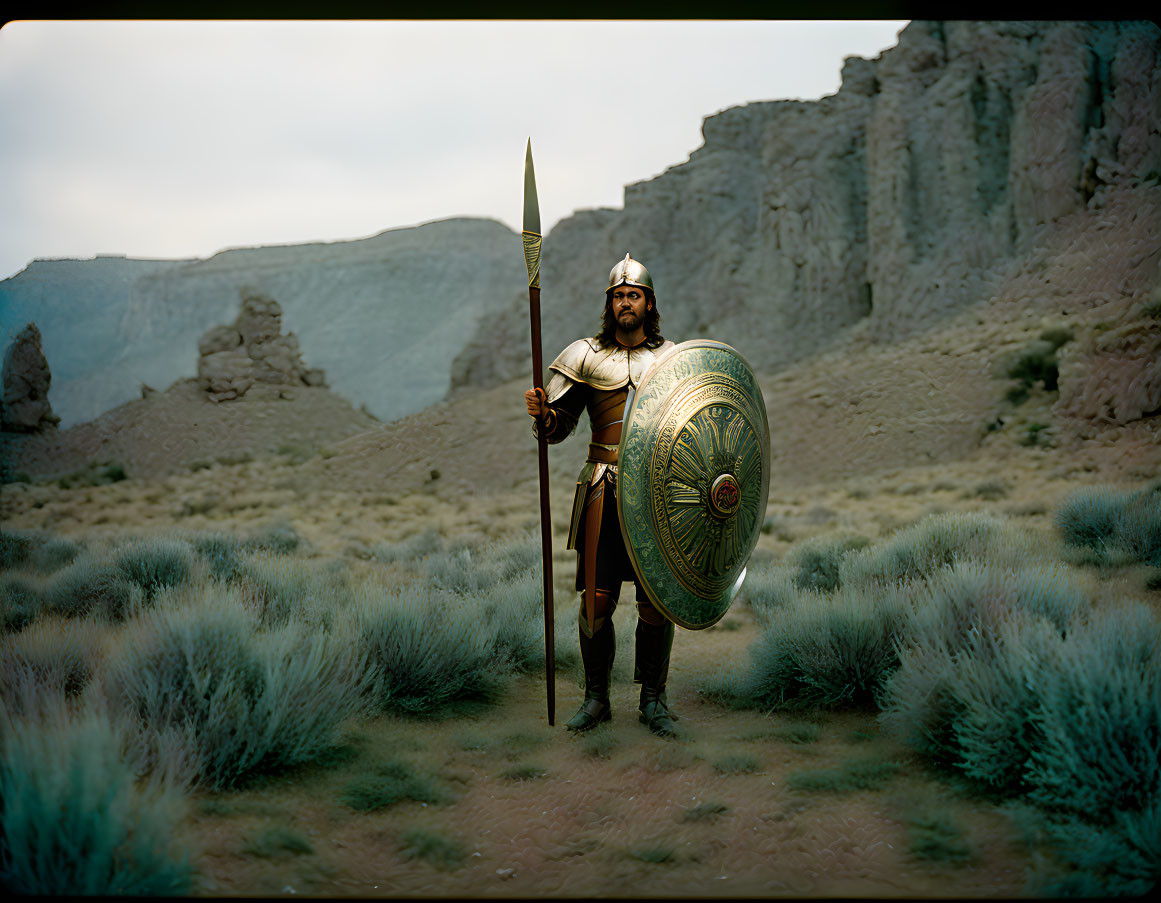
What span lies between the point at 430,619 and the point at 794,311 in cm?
2710

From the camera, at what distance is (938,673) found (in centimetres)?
364

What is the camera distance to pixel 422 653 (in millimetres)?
4613

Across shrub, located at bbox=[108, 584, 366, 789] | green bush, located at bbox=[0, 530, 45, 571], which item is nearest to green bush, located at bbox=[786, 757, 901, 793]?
shrub, located at bbox=[108, 584, 366, 789]

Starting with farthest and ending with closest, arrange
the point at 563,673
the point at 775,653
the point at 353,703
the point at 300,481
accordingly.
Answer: the point at 300,481
the point at 563,673
the point at 775,653
the point at 353,703

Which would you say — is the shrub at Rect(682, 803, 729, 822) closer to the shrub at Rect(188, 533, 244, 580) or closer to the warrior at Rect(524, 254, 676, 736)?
the warrior at Rect(524, 254, 676, 736)

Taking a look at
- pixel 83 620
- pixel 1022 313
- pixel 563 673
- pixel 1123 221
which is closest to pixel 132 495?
pixel 83 620

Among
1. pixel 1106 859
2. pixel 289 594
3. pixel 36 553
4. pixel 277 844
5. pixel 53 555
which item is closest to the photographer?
pixel 1106 859

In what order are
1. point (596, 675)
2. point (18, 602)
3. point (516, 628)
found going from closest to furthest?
point (596, 675) → point (516, 628) → point (18, 602)

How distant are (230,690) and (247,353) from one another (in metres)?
33.7

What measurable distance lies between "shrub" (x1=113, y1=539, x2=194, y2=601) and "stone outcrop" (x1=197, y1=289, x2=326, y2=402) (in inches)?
1144

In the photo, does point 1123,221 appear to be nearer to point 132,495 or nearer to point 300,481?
point 300,481

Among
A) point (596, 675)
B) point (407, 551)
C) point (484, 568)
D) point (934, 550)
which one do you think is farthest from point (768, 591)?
point (407, 551)

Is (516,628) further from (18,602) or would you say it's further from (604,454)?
(18,602)

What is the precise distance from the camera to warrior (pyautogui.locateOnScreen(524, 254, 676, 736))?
13.4ft
